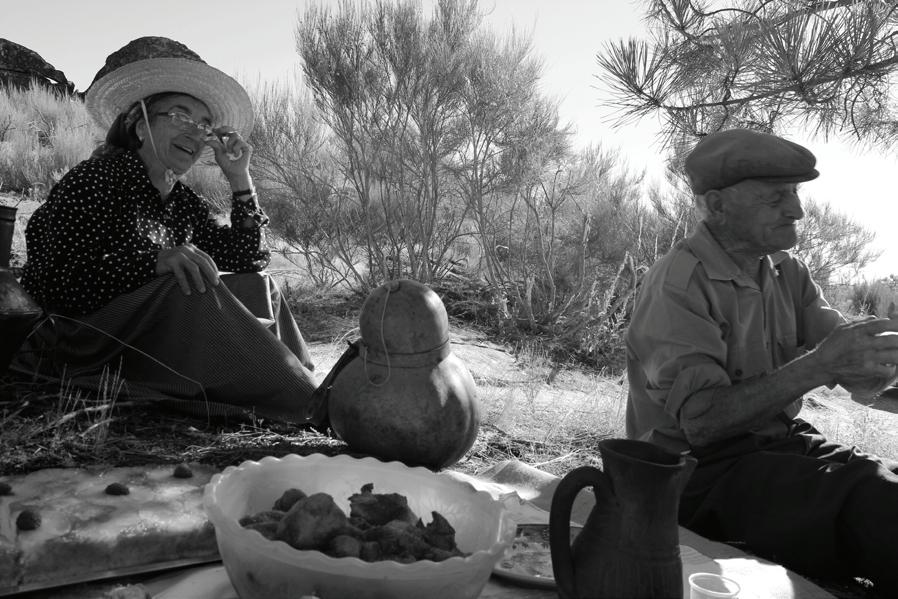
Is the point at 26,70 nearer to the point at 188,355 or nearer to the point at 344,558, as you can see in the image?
the point at 188,355

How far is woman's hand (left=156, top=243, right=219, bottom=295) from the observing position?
3320 millimetres

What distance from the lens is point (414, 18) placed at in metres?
7.37

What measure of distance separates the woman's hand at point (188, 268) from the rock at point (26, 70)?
44.0 feet

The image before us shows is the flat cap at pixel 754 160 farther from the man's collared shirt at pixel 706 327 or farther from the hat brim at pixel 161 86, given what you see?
the hat brim at pixel 161 86

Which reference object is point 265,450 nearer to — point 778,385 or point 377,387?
point 377,387

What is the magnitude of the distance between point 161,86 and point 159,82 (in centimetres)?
2

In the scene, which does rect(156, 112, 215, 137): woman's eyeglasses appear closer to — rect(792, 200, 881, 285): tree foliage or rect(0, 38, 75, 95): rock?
rect(792, 200, 881, 285): tree foliage

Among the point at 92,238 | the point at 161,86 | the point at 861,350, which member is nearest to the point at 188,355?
the point at 92,238

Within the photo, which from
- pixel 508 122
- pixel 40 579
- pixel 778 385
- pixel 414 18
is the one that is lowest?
pixel 40 579

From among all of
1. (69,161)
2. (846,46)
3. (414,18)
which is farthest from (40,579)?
(69,161)

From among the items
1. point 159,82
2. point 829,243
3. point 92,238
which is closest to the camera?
point 92,238

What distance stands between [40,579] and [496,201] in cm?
749

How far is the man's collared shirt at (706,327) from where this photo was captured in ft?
7.63

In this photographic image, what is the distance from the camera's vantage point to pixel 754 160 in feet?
7.98
